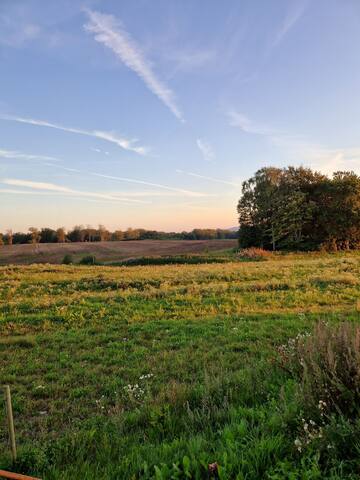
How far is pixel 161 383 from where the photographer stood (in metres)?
6.20

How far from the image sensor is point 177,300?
14109 millimetres

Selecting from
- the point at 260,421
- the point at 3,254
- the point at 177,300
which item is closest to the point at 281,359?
the point at 260,421

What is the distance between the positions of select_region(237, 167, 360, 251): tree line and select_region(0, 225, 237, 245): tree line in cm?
5866

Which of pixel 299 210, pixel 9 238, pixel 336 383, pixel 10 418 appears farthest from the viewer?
pixel 9 238

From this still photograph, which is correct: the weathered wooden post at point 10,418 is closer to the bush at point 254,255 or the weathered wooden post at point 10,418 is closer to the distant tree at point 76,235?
the bush at point 254,255

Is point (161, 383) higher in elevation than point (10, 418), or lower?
lower

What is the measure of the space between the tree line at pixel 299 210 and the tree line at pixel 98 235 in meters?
58.7

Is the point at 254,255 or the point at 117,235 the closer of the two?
the point at 254,255

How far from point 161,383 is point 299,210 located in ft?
136

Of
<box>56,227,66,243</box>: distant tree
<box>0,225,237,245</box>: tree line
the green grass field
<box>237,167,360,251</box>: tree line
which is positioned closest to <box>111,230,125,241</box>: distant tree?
<box>0,225,237,245</box>: tree line

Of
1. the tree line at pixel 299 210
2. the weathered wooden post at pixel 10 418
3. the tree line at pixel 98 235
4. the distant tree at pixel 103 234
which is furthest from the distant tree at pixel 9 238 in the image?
the weathered wooden post at pixel 10 418

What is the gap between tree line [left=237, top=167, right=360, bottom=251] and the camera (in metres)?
42.5

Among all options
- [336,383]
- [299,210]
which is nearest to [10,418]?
[336,383]

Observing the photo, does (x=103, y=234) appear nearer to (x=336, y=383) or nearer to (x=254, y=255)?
(x=254, y=255)
